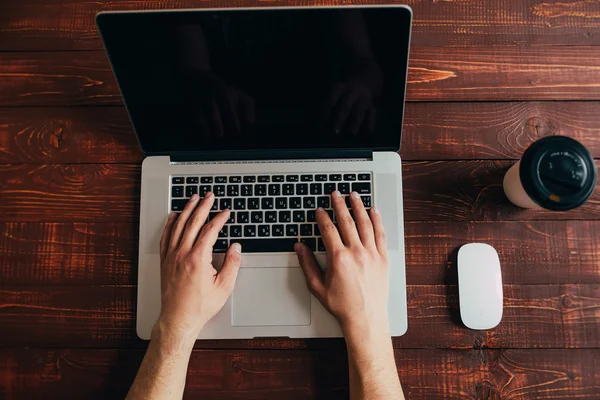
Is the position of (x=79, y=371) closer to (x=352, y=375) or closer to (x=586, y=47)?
(x=352, y=375)

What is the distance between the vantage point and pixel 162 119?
846 mm

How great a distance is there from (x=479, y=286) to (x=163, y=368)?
0.58 m

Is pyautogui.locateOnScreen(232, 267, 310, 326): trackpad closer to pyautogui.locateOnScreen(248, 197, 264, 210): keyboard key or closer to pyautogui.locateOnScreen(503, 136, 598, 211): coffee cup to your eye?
pyautogui.locateOnScreen(248, 197, 264, 210): keyboard key

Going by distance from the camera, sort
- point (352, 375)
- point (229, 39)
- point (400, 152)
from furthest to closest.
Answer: point (400, 152) < point (352, 375) < point (229, 39)

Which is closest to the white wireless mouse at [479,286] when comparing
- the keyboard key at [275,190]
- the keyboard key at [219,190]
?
the keyboard key at [275,190]

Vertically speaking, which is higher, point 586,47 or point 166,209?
point 586,47

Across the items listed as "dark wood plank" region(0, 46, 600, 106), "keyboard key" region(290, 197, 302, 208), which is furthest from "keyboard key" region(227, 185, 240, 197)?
"dark wood plank" region(0, 46, 600, 106)

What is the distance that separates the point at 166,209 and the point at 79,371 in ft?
1.13

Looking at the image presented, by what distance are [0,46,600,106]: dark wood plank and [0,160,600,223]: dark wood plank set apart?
0.14m

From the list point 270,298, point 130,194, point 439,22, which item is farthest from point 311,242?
point 439,22

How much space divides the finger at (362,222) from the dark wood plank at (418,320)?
131 mm

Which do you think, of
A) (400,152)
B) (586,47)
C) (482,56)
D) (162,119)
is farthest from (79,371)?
(586,47)

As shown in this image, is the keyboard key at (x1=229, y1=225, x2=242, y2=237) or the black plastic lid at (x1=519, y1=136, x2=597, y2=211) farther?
the keyboard key at (x1=229, y1=225, x2=242, y2=237)

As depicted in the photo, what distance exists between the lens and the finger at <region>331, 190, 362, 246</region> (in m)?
0.85
